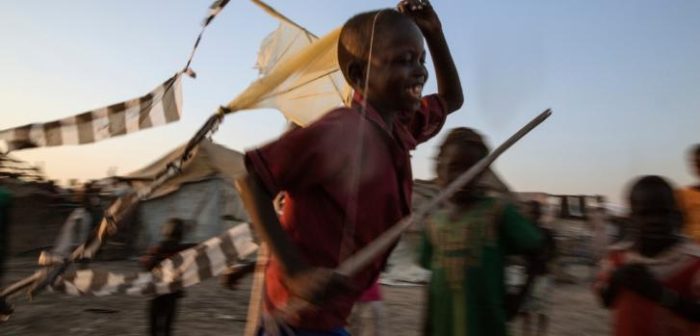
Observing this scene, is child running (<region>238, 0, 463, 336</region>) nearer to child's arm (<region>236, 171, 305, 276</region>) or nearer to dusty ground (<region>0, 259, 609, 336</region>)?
child's arm (<region>236, 171, 305, 276</region>)

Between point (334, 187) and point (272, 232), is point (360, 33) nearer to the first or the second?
point (334, 187)

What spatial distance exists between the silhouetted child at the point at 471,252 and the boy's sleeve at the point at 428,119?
0.75 m

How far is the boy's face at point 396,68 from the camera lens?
54.8 inches

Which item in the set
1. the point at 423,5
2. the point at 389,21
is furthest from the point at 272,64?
the point at 389,21

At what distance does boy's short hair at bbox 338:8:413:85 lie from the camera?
140cm

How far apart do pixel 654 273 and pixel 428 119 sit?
1208mm

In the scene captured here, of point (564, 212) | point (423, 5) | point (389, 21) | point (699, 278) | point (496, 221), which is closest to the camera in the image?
point (389, 21)

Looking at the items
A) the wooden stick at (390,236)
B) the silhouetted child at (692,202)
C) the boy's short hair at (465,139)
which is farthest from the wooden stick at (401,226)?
the silhouetted child at (692,202)

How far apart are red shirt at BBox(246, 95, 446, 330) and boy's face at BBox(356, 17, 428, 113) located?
0.06m

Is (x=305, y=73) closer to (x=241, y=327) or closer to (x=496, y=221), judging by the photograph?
(x=496, y=221)

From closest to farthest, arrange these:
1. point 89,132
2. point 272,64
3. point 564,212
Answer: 1. point 89,132
2. point 272,64
3. point 564,212

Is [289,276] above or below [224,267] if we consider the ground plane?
above

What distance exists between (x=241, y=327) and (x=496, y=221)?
3937 millimetres

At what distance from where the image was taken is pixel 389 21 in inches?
55.0
